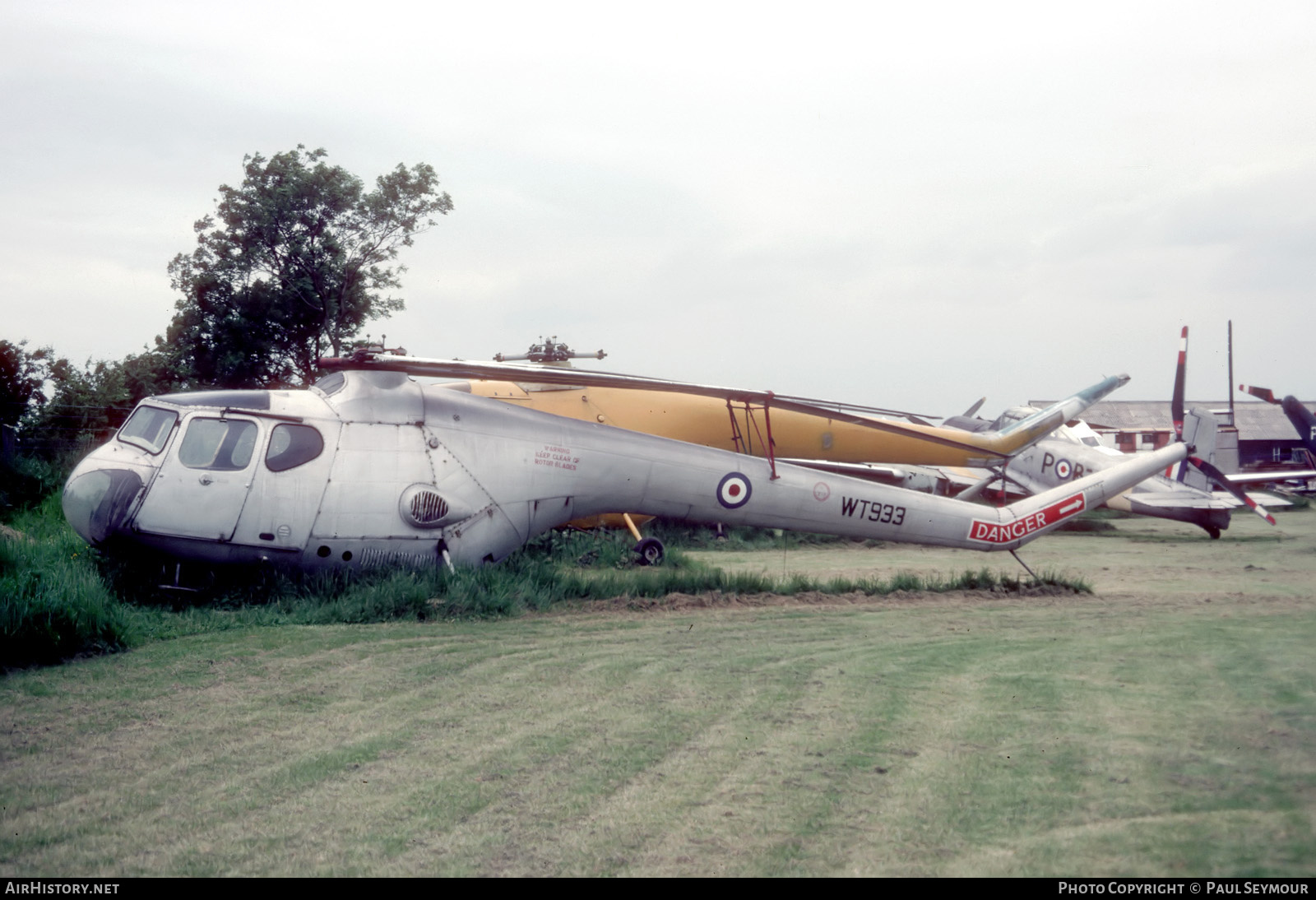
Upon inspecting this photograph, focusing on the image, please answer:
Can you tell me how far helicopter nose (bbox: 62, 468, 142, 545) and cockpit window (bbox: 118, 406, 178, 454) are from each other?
37 centimetres

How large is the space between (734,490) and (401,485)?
335 centimetres

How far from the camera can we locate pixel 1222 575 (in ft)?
35.4

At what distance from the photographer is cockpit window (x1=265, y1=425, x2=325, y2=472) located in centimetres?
823

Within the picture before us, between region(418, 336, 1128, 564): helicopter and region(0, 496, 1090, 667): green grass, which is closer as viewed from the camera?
region(0, 496, 1090, 667): green grass

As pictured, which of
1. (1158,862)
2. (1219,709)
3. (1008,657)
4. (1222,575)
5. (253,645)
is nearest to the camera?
(1158,862)

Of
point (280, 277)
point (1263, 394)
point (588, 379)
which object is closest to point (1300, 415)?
point (1263, 394)

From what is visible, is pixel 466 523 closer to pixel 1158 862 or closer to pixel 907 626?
pixel 907 626

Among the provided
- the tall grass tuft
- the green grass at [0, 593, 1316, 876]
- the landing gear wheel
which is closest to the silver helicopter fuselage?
the tall grass tuft

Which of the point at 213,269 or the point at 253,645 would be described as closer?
the point at 253,645

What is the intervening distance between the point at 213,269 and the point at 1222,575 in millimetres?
22552

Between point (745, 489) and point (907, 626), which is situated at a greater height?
point (745, 489)

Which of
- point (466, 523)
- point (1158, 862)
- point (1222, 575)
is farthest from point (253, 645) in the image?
point (1222, 575)

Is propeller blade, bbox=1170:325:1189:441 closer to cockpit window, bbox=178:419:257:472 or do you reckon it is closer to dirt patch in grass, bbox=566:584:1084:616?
dirt patch in grass, bbox=566:584:1084:616

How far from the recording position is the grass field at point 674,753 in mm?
2977
